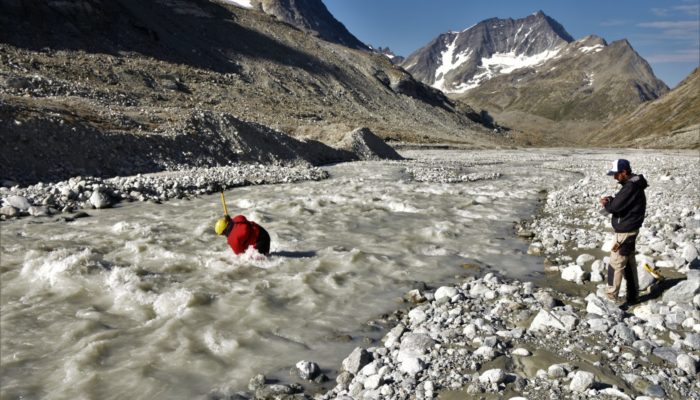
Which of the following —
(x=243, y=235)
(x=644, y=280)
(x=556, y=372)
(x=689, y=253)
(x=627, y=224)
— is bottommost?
(x=556, y=372)

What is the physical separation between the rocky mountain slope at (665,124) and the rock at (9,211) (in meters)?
116

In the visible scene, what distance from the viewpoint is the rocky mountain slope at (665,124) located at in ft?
368

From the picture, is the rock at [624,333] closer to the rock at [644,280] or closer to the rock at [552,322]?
the rock at [552,322]

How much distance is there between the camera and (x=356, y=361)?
21.2 feet

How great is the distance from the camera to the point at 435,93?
131125mm

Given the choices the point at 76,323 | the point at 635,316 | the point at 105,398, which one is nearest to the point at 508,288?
the point at 635,316

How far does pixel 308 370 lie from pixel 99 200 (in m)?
12.9

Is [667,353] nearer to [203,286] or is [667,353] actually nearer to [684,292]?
[684,292]

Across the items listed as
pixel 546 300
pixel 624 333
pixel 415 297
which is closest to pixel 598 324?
pixel 624 333

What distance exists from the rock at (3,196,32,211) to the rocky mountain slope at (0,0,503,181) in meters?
4.24

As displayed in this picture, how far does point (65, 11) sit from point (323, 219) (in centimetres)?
6222

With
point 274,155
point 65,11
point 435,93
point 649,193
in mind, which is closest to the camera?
point 649,193

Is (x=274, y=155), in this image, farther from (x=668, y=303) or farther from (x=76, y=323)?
(x=668, y=303)

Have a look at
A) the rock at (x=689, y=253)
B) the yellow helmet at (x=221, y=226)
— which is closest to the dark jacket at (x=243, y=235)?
the yellow helmet at (x=221, y=226)
